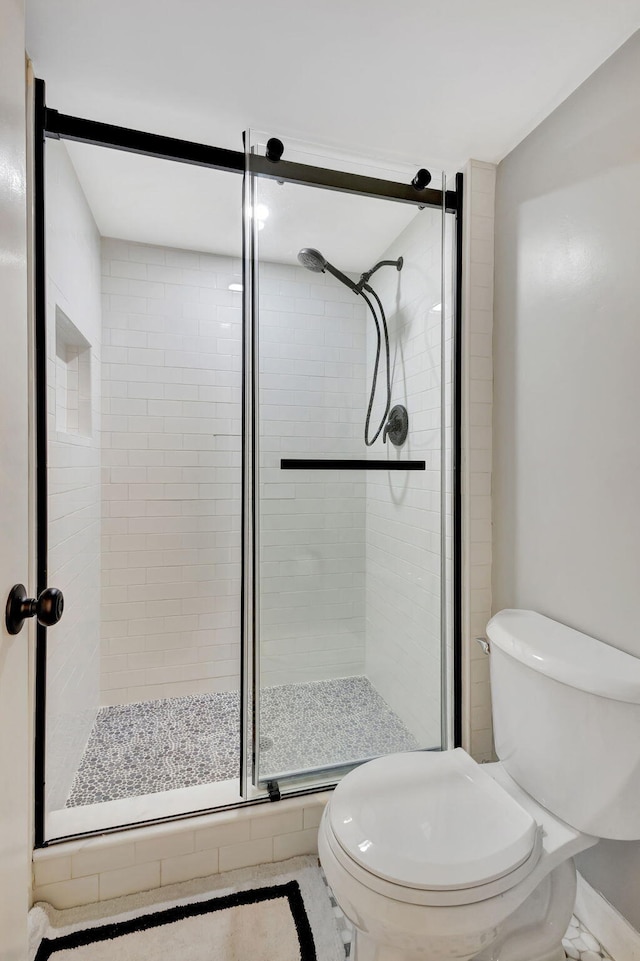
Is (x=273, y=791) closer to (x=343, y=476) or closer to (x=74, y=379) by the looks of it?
(x=343, y=476)

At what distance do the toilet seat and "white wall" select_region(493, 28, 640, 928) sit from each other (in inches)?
14.4

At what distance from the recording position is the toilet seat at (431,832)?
0.91m

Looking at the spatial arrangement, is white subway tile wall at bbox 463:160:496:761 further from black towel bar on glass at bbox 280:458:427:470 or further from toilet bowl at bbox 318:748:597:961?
toilet bowl at bbox 318:748:597:961

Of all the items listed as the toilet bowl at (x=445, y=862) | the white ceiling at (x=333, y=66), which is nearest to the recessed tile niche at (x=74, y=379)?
the white ceiling at (x=333, y=66)

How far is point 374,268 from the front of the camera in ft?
5.38

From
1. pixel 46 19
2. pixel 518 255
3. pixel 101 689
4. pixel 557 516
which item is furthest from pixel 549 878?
pixel 46 19

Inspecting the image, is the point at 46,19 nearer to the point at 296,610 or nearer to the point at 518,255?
the point at 518,255

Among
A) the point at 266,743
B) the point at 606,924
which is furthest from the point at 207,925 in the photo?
the point at 606,924

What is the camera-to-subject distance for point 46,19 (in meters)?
1.13

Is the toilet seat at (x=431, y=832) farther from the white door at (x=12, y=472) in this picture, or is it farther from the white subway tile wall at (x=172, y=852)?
the white door at (x=12, y=472)

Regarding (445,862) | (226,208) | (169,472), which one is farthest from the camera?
(169,472)

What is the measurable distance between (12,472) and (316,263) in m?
1.19

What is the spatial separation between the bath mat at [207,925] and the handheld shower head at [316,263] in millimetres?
1893

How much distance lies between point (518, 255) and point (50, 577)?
1.81 meters
